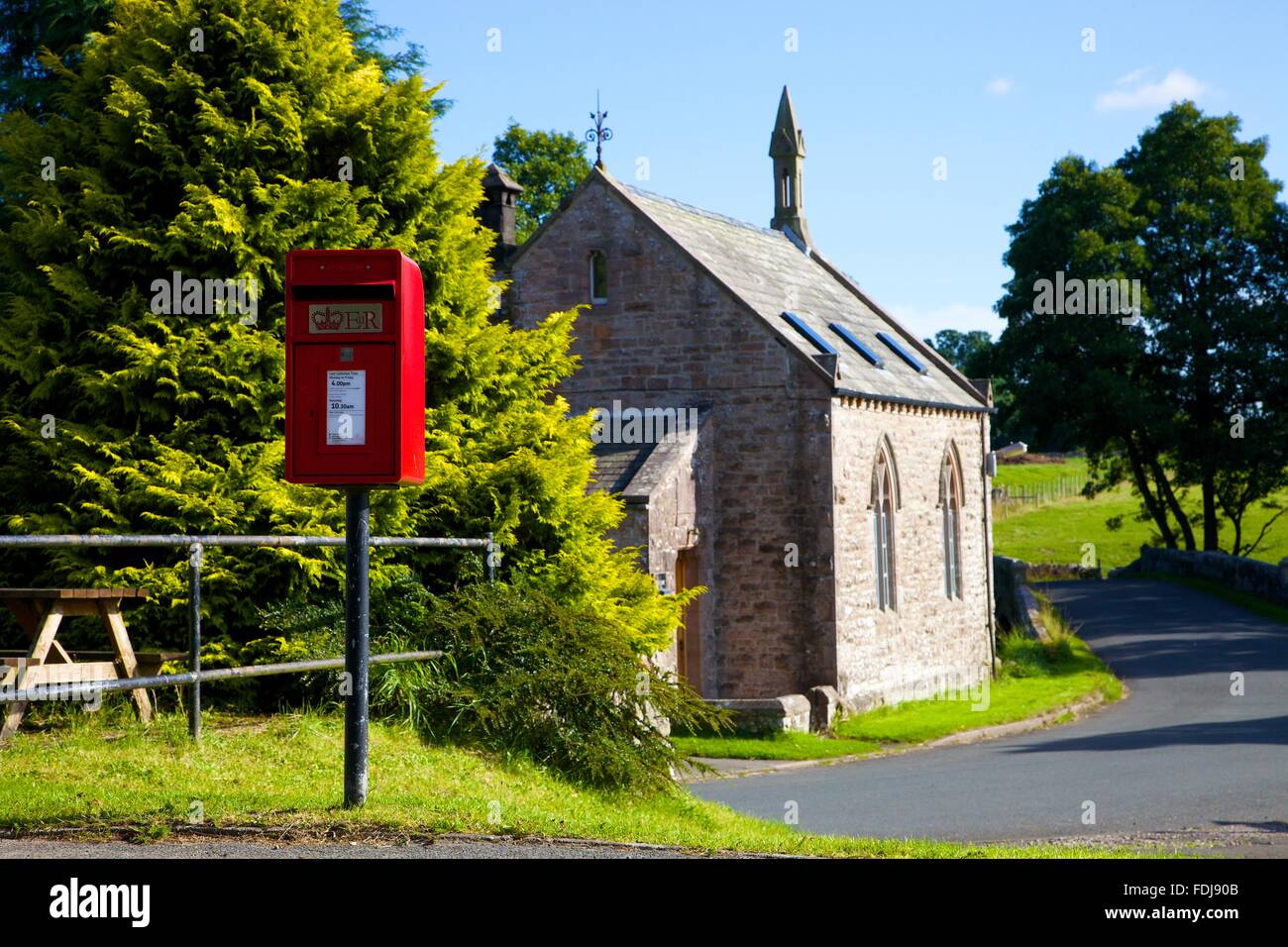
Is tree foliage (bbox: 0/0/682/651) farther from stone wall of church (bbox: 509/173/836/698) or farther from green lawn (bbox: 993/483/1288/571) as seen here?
green lawn (bbox: 993/483/1288/571)

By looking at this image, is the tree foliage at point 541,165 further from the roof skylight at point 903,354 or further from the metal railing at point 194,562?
the metal railing at point 194,562

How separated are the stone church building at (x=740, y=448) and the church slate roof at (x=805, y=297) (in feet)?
0.32

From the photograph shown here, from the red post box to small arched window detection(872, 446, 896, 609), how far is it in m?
17.9

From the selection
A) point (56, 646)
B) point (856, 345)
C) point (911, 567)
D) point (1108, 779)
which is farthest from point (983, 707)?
point (56, 646)

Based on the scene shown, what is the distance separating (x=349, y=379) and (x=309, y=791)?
250 cm

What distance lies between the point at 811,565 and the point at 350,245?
12.2m

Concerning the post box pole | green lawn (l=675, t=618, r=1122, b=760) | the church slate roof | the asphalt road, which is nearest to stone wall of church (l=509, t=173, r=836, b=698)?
the church slate roof

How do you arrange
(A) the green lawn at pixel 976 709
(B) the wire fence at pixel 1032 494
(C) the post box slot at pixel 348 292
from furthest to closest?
(B) the wire fence at pixel 1032 494 → (A) the green lawn at pixel 976 709 → (C) the post box slot at pixel 348 292

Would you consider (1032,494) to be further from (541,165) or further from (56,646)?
(56,646)

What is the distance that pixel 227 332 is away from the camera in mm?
11945

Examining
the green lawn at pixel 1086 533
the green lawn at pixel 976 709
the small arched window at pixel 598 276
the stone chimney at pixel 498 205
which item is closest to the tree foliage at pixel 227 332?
the green lawn at pixel 976 709

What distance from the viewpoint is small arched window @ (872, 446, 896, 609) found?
25281 mm

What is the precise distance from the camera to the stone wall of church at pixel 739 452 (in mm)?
22922
